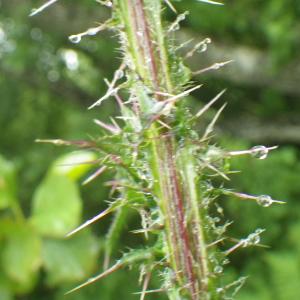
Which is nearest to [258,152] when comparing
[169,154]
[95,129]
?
[169,154]

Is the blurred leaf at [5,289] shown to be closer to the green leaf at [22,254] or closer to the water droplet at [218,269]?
the green leaf at [22,254]

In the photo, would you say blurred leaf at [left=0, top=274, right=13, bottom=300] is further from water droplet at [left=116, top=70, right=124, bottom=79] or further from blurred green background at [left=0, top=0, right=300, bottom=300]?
water droplet at [left=116, top=70, right=124, bottom=79]

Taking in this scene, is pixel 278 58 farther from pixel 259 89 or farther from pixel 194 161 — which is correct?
→ pixel 194 161

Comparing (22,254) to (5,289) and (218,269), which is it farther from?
(218,269)

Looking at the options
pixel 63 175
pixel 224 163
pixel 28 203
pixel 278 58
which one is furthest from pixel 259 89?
pixel 224 163

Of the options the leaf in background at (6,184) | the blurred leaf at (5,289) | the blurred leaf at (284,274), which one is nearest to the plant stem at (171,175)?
the leaf in background at (6,184)

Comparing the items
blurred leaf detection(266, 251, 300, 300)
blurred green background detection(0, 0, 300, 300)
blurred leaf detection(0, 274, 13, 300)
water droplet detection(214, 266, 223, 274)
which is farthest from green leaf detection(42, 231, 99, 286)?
water droplet detection(214, 266, 223, 274)
